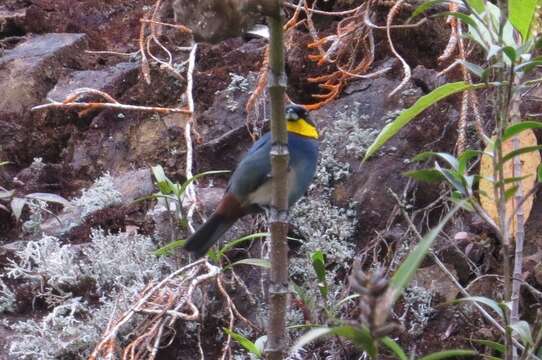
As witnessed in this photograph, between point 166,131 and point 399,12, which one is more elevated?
point 399,12

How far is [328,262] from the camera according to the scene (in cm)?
271

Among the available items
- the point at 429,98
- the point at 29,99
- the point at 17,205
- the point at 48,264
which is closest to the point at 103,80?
the point at 29,99

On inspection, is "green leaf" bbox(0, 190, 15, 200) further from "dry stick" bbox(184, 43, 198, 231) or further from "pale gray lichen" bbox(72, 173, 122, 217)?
"dry stick" bbox(184, 43, 198, 231)

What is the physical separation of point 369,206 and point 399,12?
100 cm

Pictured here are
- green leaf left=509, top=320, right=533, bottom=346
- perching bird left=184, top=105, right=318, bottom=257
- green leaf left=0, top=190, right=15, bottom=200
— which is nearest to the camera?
green leaf left=509, top=320, right=533, bottom=346

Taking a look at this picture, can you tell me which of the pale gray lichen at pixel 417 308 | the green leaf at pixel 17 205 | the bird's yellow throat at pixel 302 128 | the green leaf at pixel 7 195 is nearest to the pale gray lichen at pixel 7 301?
the green leaf at pixel 17 205

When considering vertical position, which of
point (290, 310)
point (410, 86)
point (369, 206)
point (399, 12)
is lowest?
point (290, 310)

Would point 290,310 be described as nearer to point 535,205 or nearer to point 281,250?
Result: point 535,205

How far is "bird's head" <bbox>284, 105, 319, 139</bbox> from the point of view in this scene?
250cm

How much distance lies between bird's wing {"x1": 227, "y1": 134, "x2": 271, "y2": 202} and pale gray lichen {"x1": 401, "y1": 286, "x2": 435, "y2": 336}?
24.3 inches

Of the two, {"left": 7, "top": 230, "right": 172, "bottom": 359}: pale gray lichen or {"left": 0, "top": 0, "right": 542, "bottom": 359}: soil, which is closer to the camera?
{"left": 7, "top": 230, "right": 172, "bottom": 359}: pale gray lichen

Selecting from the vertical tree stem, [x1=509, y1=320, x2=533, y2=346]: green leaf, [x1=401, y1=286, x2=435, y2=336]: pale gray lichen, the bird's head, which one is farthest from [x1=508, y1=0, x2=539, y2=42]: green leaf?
[x1=401, y1=286, x2=435, y2=336]: pale gray lichen

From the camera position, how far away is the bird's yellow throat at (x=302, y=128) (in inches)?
98.1

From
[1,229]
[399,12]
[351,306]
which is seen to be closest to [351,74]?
[399,12]
